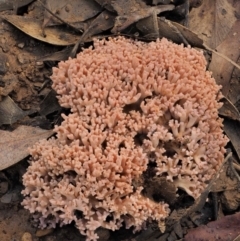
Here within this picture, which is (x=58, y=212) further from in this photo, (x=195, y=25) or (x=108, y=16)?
(x=195, y=25)

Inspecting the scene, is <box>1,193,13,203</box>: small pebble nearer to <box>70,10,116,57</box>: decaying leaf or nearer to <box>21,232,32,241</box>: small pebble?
<box>21,232,32,241</box>: small pebble

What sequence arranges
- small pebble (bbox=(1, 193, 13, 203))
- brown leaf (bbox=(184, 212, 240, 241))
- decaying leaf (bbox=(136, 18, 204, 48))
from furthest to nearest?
decaying leaf (bbox=(136, 18, 204, 48)), small pebble (bbox=(1, 193, 13, 203)), brown leaf (bbox=(184, 212, 240, 241))

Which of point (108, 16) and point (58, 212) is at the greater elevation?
point (108, 16)

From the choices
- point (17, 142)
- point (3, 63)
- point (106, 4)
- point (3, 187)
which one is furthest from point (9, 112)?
point (106, 4)

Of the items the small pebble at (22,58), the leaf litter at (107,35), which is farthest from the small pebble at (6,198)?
the small pebble at (22,58)

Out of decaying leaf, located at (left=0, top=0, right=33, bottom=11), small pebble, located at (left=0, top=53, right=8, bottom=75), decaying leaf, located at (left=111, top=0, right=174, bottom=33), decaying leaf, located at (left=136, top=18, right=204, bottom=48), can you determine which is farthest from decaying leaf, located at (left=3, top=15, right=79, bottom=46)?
decaying leaf, located at (left=136, top=18, right=204, bottom=48)

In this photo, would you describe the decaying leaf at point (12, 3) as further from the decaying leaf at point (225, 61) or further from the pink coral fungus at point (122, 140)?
the decaying leaf at point (225, 61)

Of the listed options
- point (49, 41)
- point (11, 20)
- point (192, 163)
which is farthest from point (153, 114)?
point (11, 20)
